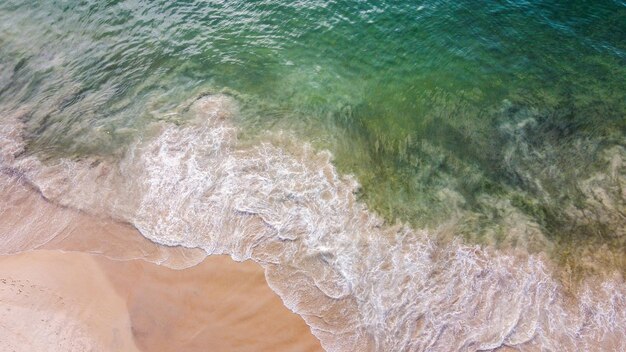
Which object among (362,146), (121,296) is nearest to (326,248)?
(362,146)

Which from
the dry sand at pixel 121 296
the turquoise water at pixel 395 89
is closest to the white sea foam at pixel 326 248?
the dry sand at pixel 121 296

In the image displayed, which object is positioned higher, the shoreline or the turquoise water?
the turquoise water

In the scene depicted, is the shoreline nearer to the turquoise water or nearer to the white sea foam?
the white sea foam

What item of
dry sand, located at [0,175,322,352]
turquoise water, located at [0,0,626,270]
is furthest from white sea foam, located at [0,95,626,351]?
turquoise water, located at [0,0,626,270]

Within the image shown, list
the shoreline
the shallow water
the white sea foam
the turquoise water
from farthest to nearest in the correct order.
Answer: the turquoise water
the shallow water
the white sea foam
the shoreline

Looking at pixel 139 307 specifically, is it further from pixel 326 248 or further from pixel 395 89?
pixel 395 89

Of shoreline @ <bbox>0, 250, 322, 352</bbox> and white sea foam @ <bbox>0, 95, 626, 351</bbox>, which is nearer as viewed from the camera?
shoreline @ <bbox>0, 250, 322, 352</bbox>
